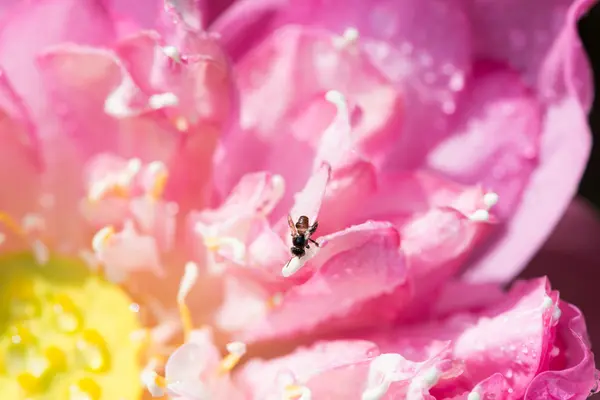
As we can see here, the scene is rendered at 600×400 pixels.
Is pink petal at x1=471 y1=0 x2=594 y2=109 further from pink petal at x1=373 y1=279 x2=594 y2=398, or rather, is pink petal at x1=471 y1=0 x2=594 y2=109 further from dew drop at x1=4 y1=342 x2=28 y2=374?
dew drop at x1=4 y1=342 x2=28 y2=374

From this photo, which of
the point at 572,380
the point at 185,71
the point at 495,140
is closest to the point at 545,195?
the point at 495,140

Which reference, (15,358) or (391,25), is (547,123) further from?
(15,358)

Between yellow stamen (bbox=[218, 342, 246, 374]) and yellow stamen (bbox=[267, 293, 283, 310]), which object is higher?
yellow stamen (bbox=[267, 293, 283, 310])

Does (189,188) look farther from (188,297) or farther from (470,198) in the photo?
(470,198)

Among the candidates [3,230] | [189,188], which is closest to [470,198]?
[189,188]

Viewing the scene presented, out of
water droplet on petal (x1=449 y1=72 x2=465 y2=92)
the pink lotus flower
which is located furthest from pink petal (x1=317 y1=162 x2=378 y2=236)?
water droplet on petal (x1=449 y1=72 x2=465 y2=92)

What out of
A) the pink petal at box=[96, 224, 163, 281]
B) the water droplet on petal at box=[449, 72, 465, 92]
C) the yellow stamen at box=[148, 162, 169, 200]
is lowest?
the pink petal at box=[96, 224, 163, 281]
